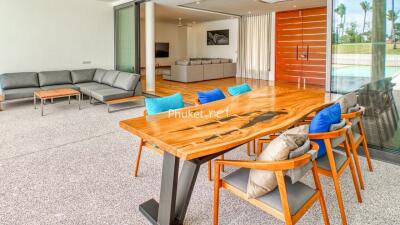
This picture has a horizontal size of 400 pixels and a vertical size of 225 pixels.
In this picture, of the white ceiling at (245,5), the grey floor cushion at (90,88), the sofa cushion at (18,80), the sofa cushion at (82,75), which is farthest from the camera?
the white ceiling at (245,5)

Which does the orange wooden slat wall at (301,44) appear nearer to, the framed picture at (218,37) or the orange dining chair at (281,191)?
the framed picture at (218,37)

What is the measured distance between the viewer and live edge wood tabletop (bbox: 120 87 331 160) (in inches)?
63.5

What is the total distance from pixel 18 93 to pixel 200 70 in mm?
5735

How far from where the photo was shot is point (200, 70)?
1002 centimetres

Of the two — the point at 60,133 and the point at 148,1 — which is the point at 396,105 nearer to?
the point at 60,133

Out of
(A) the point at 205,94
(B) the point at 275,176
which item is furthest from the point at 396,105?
(B) the point at 275,176

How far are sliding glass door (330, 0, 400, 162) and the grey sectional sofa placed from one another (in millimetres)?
4298

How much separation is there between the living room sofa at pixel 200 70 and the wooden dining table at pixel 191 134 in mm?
7251

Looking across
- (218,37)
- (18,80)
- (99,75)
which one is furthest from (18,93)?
(218,37)

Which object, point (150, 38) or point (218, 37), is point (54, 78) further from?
point (218, 37)

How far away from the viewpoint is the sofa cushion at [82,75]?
724cm

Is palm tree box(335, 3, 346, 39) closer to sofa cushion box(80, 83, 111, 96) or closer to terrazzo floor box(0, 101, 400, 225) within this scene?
terrazzo floor box(0, 101, 400, 225)

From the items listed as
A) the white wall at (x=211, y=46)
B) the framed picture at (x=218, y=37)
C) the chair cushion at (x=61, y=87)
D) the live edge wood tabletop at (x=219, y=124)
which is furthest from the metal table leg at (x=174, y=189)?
the framed picture at (x=218, y=37)

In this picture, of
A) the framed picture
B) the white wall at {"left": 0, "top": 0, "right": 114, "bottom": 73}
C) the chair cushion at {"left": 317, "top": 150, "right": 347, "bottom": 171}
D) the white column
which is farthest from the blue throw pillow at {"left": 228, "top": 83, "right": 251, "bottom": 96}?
the framed picture
